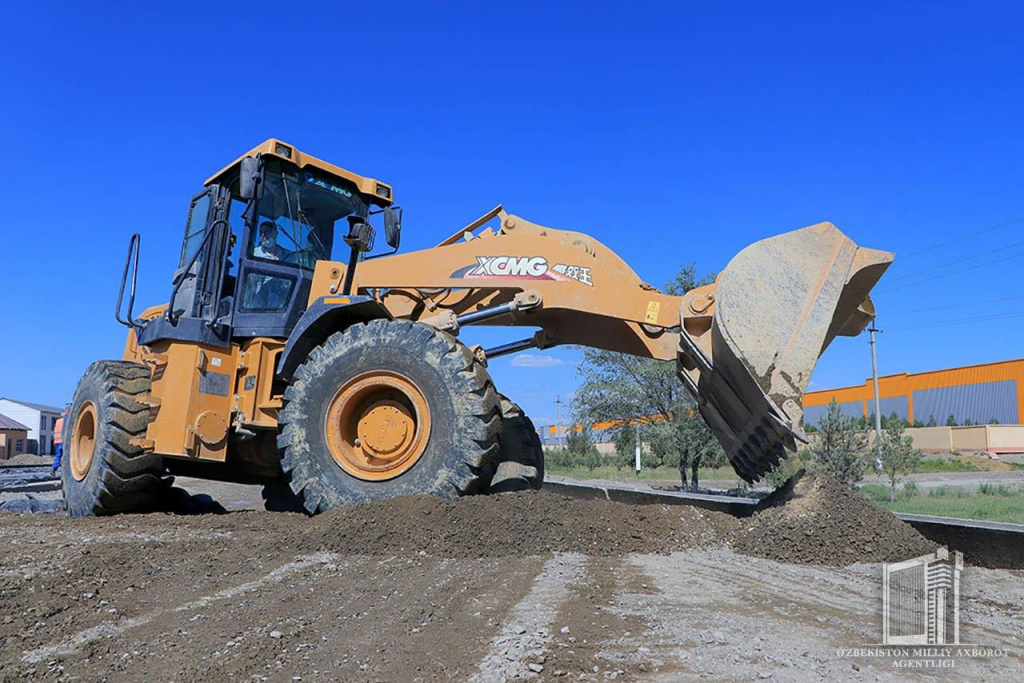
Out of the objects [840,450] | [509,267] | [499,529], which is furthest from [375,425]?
[840,450]

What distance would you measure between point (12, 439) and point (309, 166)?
56.9 m

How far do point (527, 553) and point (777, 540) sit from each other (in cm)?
154

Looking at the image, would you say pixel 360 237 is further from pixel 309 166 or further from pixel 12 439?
pixel 12 439

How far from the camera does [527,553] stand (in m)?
4.58

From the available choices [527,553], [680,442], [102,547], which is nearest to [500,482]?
[527,553]

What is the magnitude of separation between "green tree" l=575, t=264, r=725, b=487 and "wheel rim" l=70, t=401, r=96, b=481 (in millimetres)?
11550

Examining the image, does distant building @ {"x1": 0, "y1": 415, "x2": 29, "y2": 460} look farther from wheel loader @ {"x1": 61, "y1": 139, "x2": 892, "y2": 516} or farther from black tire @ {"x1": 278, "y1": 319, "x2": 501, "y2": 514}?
black tire @ {"x1": 278, "y1": 319, "x2": 501, "y2": 514}

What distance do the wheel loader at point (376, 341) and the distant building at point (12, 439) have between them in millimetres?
51185

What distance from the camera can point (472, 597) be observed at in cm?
355

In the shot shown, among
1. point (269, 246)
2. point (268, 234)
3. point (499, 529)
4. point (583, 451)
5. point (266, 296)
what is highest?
point (268, 234)

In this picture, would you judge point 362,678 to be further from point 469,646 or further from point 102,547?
point 102,547

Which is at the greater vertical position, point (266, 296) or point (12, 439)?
point (266, 296)

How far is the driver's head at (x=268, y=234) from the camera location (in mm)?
6906

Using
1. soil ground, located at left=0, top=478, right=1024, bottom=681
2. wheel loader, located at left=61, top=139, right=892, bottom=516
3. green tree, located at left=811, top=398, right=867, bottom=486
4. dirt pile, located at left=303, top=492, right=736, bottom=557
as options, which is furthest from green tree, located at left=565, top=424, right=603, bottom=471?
soil ground, located at left=0, top=478, right=1024, bottom=681
